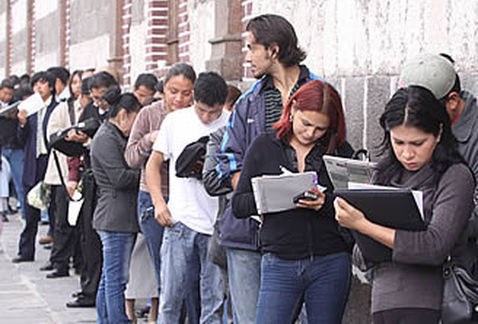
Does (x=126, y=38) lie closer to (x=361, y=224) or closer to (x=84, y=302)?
(x=84, y=302)

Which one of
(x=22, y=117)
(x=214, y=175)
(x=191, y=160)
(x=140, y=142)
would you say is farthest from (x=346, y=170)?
(x=22, y=117)

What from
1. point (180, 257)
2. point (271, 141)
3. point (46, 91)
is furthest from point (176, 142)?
point (46, 91)

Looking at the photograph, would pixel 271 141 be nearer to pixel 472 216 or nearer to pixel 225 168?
pixel 225 168

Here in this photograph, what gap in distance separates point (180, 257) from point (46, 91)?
6635 millimetres

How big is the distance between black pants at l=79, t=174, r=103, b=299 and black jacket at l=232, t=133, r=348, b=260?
4.07 meters

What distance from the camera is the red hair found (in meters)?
5.12

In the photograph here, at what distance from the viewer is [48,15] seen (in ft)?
72.7

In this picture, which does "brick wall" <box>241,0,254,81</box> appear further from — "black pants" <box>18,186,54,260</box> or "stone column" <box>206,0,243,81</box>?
"black pants" <box>18,186,54,260</box>

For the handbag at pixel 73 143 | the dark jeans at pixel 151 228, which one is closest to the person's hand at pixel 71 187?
the handbag at pixel 73 143

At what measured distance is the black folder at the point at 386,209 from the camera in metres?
4.21

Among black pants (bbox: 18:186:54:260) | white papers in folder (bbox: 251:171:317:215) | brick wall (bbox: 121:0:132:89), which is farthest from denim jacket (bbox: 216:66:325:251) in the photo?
brick wall (bbox: 121:0:132:89)

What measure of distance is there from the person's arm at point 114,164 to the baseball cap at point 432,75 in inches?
137

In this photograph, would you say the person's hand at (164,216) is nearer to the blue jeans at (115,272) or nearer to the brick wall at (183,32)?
the blue jeans at (115,272)

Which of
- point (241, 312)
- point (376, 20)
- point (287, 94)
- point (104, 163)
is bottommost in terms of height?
point (241, 312)
